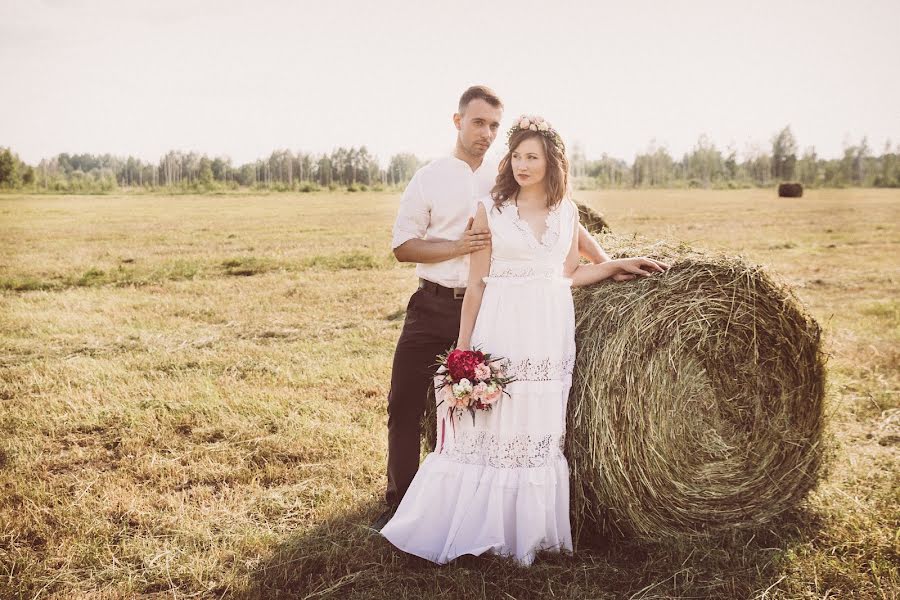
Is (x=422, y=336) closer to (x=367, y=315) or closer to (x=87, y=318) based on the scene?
(x=367, y=315)

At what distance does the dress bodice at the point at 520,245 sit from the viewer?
148 inches

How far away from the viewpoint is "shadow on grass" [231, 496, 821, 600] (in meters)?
3.49

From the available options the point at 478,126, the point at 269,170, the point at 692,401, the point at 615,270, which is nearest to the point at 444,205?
the point at 478,126

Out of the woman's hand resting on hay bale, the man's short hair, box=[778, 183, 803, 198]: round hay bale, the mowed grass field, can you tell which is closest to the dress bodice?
the woman's hand resting on hay bale

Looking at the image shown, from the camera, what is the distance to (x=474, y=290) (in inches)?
151

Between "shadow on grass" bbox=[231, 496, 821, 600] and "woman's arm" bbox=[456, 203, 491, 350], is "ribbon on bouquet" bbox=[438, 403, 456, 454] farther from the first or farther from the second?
"shadow on grass" bbox=[231, 496, 821, 600]

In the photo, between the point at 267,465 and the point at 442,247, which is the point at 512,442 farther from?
the point at 267,465

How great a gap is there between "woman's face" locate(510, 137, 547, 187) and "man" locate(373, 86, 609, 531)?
1.20ft

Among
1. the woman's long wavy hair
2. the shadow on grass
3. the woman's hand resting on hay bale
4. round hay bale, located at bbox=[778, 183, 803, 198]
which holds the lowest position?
the shadow on grass

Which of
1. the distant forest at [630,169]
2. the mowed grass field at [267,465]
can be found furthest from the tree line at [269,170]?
the mowed grass field at [267,465]

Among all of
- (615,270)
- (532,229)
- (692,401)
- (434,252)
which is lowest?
(692,401)

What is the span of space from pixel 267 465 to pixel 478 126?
2.61 m

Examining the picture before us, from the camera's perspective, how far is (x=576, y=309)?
4156mm

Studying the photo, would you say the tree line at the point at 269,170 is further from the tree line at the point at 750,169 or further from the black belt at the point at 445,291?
the black belt at the point at 445,291
